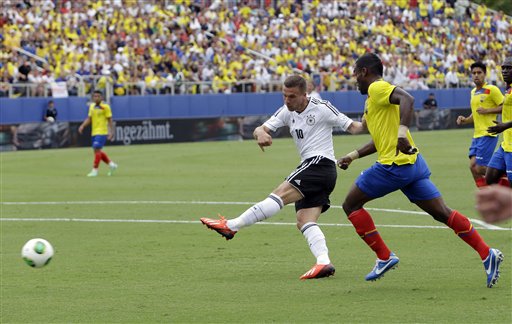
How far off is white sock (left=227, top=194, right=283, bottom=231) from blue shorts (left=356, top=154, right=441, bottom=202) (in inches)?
36.0

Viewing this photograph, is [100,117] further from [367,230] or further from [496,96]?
[367,230]

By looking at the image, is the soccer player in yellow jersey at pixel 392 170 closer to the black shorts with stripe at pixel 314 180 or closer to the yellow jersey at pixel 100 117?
the black shorts with stripe at pixel 314 180

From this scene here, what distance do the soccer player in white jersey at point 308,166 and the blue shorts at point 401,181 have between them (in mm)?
700

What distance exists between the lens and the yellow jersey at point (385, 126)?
10.1m

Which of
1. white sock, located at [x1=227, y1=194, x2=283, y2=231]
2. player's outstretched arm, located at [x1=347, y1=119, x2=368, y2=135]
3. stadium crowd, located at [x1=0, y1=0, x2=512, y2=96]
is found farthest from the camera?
stadium crowd, located at [x1=0, y1=0, x2=512, y2=96]

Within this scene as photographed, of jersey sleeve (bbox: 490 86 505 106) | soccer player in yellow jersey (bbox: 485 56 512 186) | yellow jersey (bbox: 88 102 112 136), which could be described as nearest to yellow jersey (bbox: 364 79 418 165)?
soccer player in yellow jersey (bbox: 485 56 512 186)

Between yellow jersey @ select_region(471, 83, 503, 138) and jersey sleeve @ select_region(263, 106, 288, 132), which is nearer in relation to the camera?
jersey sleeve @ select_region(263, 106, 288, 132)

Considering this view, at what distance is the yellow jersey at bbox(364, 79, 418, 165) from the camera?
10.1 m

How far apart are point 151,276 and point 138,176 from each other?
1610 cm

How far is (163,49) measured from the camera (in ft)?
150

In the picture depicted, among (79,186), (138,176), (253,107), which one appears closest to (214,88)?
(253,107)

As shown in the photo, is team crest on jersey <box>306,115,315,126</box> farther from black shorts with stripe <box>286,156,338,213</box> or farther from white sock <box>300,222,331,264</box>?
white sock <box>300,222,331,264</box>

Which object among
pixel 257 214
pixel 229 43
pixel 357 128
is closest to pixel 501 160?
pixel 357 128

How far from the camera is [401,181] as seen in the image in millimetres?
10062
